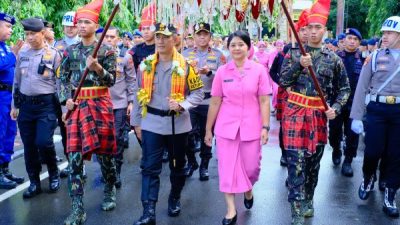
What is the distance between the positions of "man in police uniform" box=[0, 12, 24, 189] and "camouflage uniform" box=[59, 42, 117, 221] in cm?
186

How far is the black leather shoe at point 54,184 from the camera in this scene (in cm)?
634

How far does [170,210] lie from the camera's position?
5.46m

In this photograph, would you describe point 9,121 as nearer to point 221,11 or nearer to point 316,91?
point 221,11

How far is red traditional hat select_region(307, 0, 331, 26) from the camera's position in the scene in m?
5.08

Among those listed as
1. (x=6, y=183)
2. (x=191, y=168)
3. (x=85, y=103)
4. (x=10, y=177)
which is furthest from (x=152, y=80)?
(x=10, y=177)

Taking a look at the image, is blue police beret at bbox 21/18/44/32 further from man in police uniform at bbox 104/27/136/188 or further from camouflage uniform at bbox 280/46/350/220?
camouflage uniform at bbox 280/46/350/220

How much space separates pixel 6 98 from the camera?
271 inches

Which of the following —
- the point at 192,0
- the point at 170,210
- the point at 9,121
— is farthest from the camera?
the point at 9,121

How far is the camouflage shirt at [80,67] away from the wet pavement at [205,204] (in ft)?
4.29

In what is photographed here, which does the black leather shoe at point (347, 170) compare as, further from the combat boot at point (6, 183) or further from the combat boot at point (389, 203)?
the combat boot at point (6, 183)

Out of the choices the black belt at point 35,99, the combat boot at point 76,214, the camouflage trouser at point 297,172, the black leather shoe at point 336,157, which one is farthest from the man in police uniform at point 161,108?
the black leather shoe at point 336,157

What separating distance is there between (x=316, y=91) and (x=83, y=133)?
7.61 ft

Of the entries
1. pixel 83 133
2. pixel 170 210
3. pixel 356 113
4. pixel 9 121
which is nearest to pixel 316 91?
pixel 356 113

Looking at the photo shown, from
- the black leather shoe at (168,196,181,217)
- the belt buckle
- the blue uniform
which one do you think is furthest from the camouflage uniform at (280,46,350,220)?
the blue uniform
